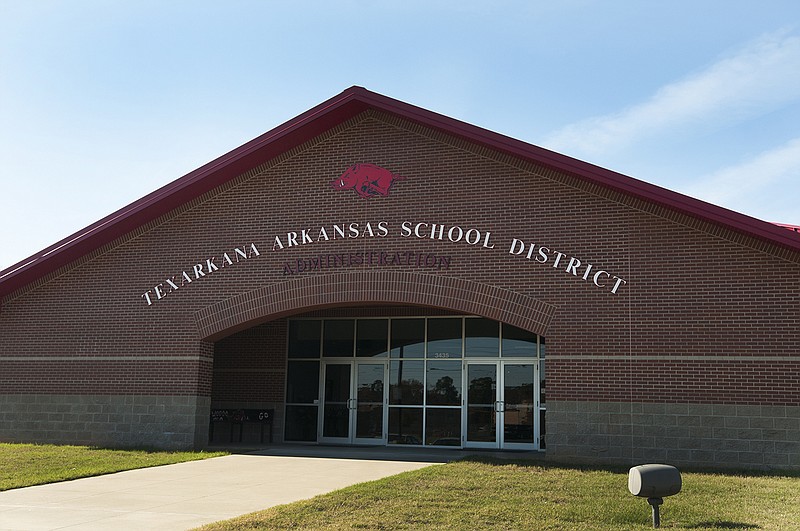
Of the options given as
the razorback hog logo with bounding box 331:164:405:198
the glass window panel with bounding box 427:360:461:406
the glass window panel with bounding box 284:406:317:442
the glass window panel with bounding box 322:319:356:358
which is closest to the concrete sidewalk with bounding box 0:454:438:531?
the glass window panel with bounding box 427:360:461:406

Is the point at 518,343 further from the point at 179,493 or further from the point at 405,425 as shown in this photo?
the point at 179,493

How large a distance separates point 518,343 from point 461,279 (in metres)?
3.53

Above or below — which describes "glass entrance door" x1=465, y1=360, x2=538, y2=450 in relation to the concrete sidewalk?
above

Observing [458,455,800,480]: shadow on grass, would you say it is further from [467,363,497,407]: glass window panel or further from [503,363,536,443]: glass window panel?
[467,363,497,407]: glass window panel

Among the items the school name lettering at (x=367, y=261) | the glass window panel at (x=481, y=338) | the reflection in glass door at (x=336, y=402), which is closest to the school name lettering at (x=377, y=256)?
the school name lettering at (x=367, y=261)

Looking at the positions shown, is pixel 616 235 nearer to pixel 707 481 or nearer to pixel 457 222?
pixel 457 222

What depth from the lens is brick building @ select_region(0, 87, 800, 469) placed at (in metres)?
14.8

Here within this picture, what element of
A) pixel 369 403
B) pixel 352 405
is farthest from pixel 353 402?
pixel 369 403

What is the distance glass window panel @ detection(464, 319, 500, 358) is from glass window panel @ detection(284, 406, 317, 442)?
4.39 metres

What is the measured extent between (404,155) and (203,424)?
7354mm

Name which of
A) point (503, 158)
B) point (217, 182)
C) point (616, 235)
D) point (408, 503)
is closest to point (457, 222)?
point (503, 158)

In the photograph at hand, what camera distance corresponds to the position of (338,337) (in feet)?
68.4

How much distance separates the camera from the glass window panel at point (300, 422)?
20.7 metres

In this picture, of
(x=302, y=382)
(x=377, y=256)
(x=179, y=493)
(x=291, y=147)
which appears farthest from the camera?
(x=302, y=382)
